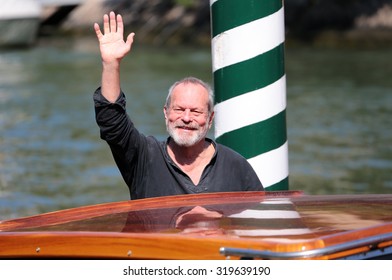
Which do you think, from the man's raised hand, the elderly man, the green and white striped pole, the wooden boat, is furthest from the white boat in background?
the wooden boat

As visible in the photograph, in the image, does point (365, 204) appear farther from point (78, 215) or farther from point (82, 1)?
point (82, 1)

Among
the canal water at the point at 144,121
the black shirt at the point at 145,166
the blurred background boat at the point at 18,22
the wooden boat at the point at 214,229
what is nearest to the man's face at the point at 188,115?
the black shirt at the point at 145,166

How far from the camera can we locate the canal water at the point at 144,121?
11.4 m

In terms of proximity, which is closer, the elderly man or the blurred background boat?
the elderly man

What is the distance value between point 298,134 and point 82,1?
21.8m

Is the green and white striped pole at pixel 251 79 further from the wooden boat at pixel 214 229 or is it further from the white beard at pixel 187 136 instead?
the wooden boat at pixel 214 229

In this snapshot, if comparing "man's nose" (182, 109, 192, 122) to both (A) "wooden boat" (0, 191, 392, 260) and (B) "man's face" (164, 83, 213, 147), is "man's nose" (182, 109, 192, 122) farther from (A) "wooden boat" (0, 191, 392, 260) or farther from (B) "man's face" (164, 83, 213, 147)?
(A) "wooden boat" (0, 191, 392, 260)

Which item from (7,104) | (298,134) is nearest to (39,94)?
(7,104)

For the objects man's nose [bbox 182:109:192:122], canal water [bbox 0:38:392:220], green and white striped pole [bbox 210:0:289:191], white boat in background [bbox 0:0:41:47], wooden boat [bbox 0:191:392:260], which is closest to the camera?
wooden boat [bbox 0:191:392:260]

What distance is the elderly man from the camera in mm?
4676

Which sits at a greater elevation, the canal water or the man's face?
the canal water

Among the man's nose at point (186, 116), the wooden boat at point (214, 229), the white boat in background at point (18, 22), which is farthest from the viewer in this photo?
the white boat in background at point (18, 22)

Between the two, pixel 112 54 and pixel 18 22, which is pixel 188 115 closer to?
pixel 112 54

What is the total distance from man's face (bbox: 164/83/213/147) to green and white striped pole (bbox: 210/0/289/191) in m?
1.07
